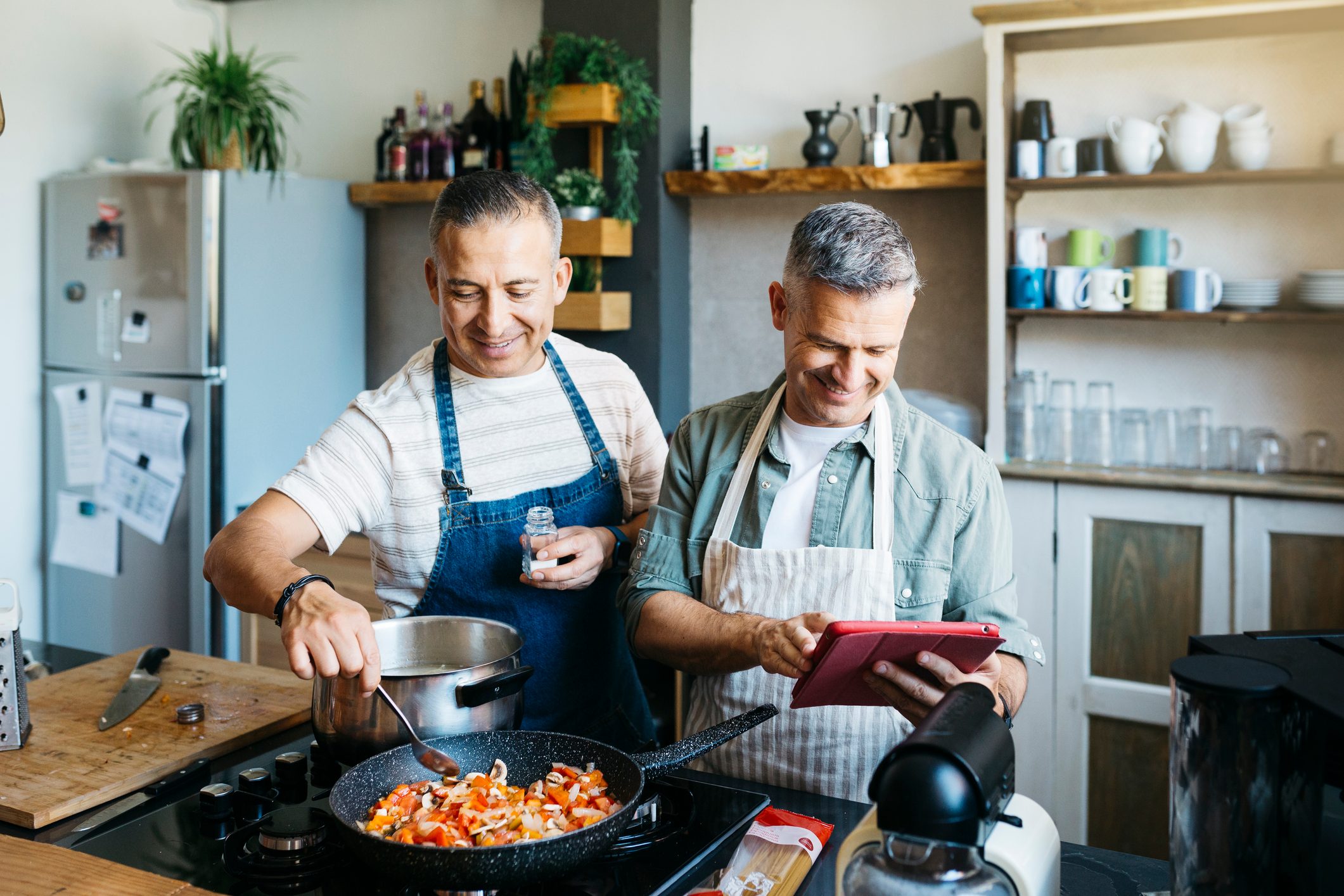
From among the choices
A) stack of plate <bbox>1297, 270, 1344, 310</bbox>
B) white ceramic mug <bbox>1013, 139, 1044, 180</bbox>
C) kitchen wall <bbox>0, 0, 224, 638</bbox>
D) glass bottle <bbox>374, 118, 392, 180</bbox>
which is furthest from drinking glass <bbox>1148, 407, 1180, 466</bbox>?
kitchen wall <bbox>0, 0, 224, 638</bbox>

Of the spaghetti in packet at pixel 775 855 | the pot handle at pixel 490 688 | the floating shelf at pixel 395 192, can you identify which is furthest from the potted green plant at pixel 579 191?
the spaghetti in packet at pixel 775 855

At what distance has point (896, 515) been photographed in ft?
5.10

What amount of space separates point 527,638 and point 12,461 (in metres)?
3.18

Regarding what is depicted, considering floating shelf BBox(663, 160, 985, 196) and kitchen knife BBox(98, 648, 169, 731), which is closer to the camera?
kitchen knife BBox(98, 648, 169, 731)

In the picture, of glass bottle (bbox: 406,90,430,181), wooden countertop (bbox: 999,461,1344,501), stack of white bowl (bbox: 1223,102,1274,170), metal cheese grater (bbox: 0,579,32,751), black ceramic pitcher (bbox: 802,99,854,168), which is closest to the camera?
metal cheese grater (bbox: 0,579,32,751)

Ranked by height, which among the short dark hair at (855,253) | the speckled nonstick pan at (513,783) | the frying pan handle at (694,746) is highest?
the short dark hair at (855,253)

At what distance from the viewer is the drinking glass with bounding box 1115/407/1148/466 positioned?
3.16 m

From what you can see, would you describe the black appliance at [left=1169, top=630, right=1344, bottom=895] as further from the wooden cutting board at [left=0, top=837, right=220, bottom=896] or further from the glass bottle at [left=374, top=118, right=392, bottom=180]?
the glass bottle at [left=374, top=118, right=392, bottom=180]

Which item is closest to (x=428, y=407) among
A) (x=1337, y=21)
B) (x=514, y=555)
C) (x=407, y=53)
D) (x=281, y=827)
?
(x=514, y=555)

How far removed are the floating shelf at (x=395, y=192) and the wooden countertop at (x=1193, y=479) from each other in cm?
218

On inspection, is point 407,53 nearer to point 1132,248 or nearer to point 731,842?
point 1132,248

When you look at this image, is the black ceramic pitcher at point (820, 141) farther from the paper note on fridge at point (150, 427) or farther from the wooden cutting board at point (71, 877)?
the wooden cutting board at point (71, 877)

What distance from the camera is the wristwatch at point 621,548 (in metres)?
1.74

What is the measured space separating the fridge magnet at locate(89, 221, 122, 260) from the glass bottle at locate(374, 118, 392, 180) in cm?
91
